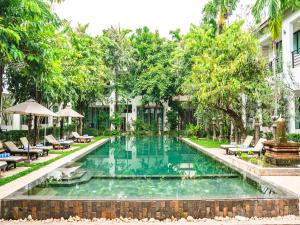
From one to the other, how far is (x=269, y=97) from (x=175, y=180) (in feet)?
31.0

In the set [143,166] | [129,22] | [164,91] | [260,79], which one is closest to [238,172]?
[143,166]

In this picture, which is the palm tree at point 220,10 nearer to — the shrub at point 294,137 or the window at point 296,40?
the window at point 296,40

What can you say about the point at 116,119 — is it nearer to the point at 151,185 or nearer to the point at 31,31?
the point at 151,185

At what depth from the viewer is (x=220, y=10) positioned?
25.2 metres

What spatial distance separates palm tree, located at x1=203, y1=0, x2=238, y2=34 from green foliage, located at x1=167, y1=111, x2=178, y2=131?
12.0 meters

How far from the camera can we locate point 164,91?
34031mm

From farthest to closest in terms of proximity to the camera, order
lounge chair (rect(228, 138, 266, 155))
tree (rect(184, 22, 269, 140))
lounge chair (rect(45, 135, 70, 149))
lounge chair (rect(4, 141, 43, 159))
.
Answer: lounge chair (rect(45, 135, 70, 149))
tree (rect(184, 22, 269, 140))
lounge chair (rect(228, 138, 266, 155))
lounge chair (rect(4, 141, 43, 159))

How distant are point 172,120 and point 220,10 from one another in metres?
15.1

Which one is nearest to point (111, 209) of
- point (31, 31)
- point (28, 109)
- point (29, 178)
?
point (29, 178)

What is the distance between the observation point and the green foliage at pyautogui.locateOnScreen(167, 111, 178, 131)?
122 feet

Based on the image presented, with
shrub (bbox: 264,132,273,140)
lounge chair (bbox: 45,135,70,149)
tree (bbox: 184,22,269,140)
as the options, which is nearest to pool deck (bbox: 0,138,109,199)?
lounge chair (bbox: 45,135,70,149)

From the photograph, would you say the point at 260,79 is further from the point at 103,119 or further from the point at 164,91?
the point at 103,119

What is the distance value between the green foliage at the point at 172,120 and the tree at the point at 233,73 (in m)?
17.2

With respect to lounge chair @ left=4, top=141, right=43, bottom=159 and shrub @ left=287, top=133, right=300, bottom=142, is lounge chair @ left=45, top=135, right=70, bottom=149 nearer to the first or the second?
lounge chair @ left=4, top=141, right=43, bottom=159
